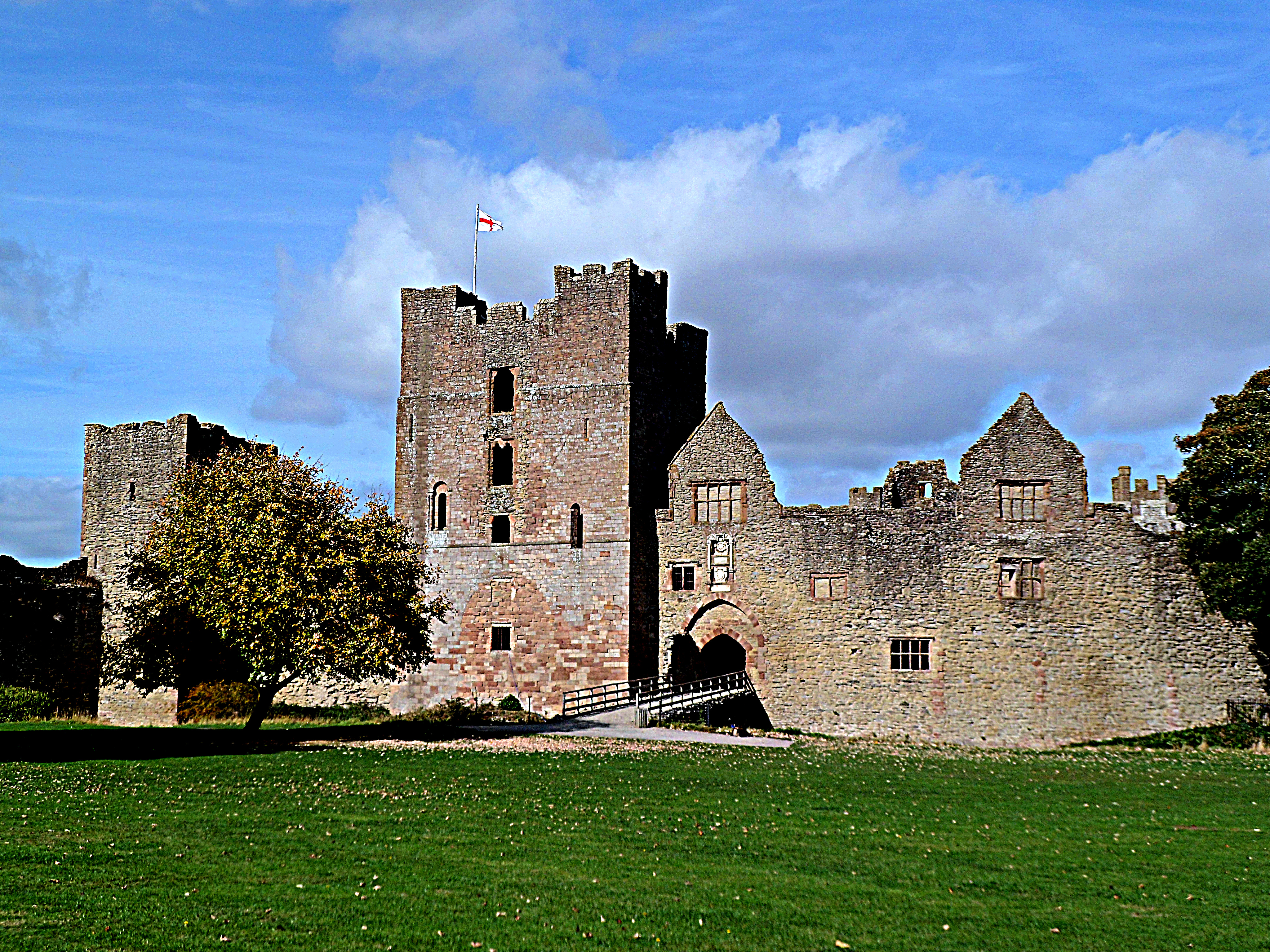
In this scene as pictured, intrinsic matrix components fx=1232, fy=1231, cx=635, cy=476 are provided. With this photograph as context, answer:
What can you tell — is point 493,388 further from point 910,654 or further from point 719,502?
point 910,654

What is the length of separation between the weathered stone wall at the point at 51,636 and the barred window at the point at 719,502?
20.4 meters

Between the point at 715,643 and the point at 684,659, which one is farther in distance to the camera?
the point at 715,643

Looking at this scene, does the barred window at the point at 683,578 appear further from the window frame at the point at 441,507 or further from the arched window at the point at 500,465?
the window frame at the point at 441,507

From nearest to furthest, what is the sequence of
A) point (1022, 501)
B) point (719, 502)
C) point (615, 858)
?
point (615, 858), point (1022, 501), point (719, 502)

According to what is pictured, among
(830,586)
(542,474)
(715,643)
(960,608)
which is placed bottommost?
(715,643)

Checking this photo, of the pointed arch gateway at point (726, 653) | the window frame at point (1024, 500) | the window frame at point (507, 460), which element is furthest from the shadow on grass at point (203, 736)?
the window frame at point (1024, 500)

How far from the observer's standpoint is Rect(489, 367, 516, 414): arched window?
44.6 meters

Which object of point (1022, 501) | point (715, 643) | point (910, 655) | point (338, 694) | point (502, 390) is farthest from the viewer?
point (502, 390)

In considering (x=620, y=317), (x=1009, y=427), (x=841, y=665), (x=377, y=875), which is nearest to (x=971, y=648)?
(x=841, y=665)

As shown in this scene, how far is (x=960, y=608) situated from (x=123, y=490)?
29956 millimetres

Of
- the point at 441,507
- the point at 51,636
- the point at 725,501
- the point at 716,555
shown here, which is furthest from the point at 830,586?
the point at 51,636

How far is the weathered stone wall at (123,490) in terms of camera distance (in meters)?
43.8

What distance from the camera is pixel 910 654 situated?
39188 millimetres

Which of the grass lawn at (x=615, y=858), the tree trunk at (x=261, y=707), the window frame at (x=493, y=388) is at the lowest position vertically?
the grass lawn at (x=615, y=858)
